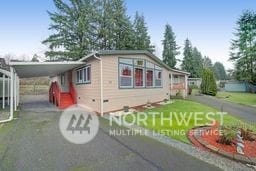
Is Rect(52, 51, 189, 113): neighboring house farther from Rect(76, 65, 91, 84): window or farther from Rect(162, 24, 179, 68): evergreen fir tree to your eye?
Rect(162, 24, 179, 68): evergreen fir tree

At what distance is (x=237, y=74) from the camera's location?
3469cm

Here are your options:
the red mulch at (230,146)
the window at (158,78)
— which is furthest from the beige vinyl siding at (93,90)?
the red mulch at (230,146)

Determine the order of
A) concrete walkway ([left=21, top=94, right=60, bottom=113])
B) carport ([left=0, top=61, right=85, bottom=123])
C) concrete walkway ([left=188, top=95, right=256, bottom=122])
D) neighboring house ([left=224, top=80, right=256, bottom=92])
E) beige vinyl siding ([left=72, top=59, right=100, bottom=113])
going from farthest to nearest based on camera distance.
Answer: neighboring house ([left=224, top=80, right=256, bottom=92])
concrete walkway ([left=21, top=94, right=60, bottom=113])
concrete walkway ([left=188, top=95, right=256, bottom=122])
beige vinyl siding ([left=72, top=59, right=100, bottom=113])
carport ([left=0, top=61, right=85, bottom=123])

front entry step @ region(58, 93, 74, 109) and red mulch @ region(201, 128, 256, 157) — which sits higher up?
front entry step @ region(58, 93, 74, 109)

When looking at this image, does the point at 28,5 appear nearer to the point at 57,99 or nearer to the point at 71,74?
the point at 71,74

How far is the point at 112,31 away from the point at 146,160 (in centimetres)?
2619

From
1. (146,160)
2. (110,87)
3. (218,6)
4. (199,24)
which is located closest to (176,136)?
(146,160)

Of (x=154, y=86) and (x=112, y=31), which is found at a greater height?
(x=112, y=31)

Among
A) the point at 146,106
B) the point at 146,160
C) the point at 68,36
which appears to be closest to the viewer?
the point at 146,160

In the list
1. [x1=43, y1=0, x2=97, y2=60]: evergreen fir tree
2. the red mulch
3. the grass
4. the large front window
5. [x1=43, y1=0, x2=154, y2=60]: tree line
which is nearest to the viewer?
the red mulch

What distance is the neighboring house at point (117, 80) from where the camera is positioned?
12430mm

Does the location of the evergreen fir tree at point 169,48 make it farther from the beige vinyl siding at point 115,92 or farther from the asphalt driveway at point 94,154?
the asphalt driveway at point 94,154

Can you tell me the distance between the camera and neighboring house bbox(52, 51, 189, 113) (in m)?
12.4

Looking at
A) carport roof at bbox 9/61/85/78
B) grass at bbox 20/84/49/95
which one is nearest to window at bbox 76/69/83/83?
carport roof at bbox 9/61/85/78
